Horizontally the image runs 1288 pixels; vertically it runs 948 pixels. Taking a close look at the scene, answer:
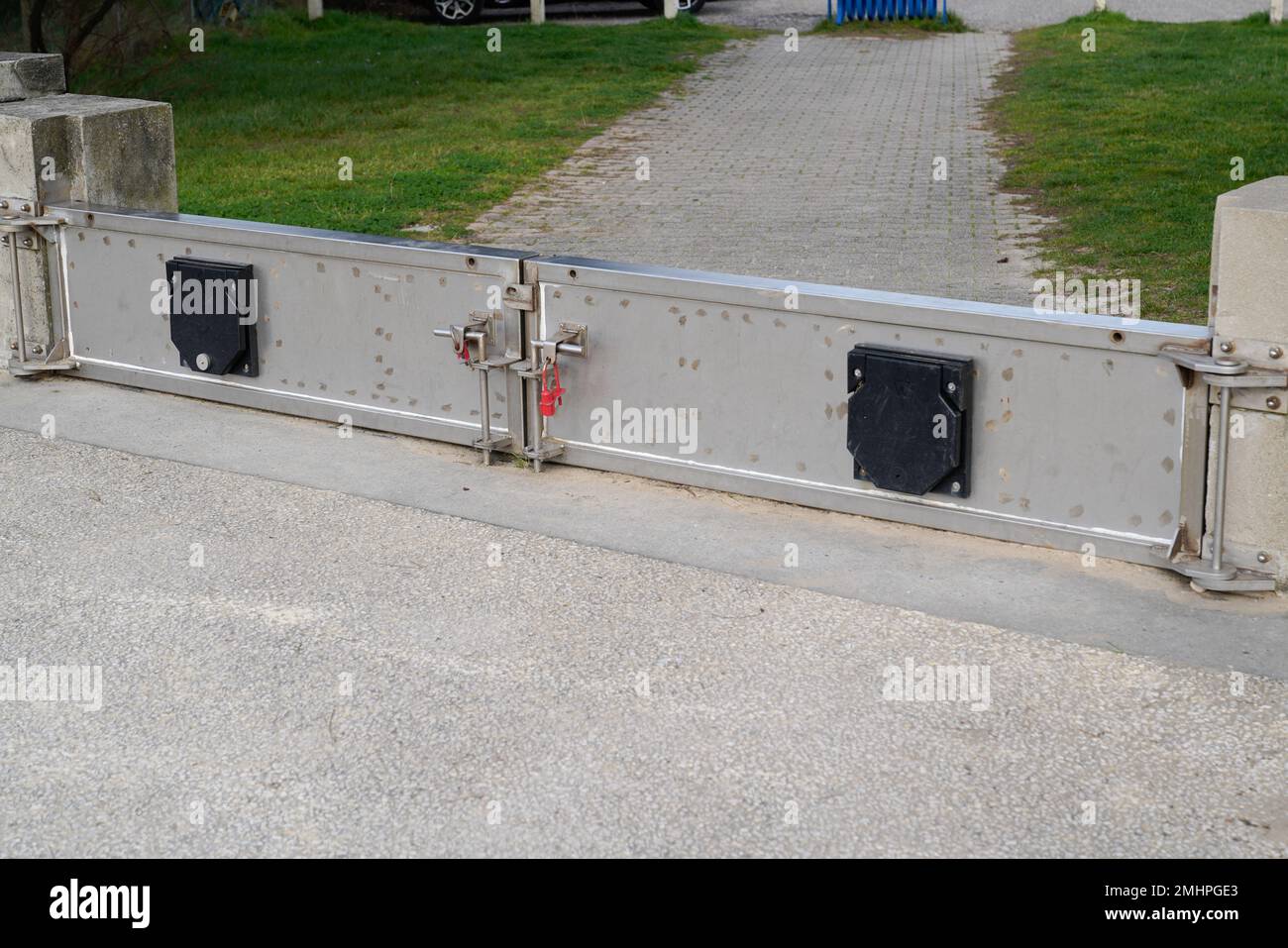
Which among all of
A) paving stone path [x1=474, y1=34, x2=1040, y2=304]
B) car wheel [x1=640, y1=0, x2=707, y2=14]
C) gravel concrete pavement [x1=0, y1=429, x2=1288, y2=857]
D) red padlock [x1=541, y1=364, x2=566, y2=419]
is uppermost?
car wheel [x1=640, y1=0, x2=707, y2=14]

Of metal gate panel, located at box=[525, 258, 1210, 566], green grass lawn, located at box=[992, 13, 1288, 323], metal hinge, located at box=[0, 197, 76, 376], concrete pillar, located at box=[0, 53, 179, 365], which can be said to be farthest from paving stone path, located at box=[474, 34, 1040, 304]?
metal hinge, located at box=[0, 197, 76, 376]

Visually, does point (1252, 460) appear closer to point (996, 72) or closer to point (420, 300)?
point (420, 300)

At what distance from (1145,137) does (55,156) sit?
29.0ft

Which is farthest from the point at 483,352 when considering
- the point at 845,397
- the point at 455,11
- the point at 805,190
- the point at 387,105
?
the point at 455,11

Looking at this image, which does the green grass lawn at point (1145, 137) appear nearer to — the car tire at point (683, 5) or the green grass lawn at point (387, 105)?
the green grass lawn at point (387, 105)

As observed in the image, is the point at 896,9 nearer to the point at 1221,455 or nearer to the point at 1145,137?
the point at 1145,137

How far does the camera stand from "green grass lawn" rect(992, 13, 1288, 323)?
32.2 ft

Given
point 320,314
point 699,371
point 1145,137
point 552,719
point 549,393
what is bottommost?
point 552,719

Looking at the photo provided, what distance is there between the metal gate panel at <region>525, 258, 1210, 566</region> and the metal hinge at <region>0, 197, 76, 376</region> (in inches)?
104

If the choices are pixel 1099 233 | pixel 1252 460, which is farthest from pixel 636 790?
pixel 1099 233

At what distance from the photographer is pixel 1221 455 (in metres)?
5.20

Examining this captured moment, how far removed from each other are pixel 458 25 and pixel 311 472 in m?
18.1

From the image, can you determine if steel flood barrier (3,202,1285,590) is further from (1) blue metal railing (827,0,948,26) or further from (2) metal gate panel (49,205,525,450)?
(1) blue metal railing (827,0,948,26)

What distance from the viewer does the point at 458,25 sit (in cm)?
2356
